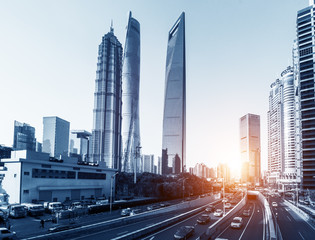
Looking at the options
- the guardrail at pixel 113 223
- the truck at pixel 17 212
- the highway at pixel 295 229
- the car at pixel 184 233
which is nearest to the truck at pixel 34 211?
the truck at pixel 17 212

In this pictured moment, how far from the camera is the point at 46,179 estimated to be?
83500 millimetres

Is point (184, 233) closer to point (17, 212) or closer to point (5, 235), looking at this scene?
point (5, 235)

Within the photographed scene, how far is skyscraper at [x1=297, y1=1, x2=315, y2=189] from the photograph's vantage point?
166m

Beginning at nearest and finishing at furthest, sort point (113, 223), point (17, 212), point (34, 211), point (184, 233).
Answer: point (184, 233) → point (113, 223) → point (17, 212) → point (34, 211)

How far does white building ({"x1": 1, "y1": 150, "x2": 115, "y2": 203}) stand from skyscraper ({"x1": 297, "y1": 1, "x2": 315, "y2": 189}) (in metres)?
131

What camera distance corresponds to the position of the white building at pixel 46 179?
7556 cm

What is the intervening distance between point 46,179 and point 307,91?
16618cm

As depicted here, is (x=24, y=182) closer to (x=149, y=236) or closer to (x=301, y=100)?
(x=149, y=236)

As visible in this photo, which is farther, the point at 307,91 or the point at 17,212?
the point at 307,91

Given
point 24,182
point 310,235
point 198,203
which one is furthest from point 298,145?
point 24,182

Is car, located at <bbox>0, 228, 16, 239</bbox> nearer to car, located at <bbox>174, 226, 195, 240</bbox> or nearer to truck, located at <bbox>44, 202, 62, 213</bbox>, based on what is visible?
car, located at <bbox>174, 226, 195, 240</bbox>

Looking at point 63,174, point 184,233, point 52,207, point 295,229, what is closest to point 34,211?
point 52,207

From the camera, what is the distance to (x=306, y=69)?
176500mm

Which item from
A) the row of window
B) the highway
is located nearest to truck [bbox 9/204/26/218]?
the row of window
